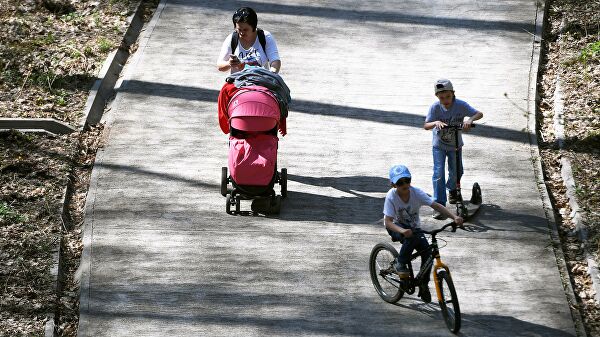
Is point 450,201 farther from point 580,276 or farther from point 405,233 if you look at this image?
point 405,233

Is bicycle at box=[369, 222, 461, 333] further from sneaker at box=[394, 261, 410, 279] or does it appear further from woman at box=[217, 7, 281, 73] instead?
woman at box=[217, 7, 281, 73]

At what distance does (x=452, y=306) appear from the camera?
9.07 m

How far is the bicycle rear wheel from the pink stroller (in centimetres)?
186

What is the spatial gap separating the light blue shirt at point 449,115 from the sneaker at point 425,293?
217 cm

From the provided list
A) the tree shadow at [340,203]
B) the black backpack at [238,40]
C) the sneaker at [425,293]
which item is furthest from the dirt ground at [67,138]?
the black backpack at [238,40]

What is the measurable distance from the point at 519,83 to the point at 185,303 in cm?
718

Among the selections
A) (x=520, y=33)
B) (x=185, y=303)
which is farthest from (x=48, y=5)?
(x=185, y=303)

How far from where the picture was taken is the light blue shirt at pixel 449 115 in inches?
423

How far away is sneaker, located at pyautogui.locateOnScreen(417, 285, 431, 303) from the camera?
30.2ft

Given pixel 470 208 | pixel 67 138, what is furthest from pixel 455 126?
pixel 67 138

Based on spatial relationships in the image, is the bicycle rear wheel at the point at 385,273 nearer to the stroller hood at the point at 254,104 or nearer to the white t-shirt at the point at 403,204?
the white t-shirt at the point at 403,204

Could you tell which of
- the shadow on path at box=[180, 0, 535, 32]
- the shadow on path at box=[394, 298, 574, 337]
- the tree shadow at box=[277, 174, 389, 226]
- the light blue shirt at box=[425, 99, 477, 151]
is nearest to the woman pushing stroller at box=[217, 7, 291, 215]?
the tree shadow at box=[277, 174, 389, 226]

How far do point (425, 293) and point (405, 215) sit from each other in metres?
0.77

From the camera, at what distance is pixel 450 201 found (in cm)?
1113
